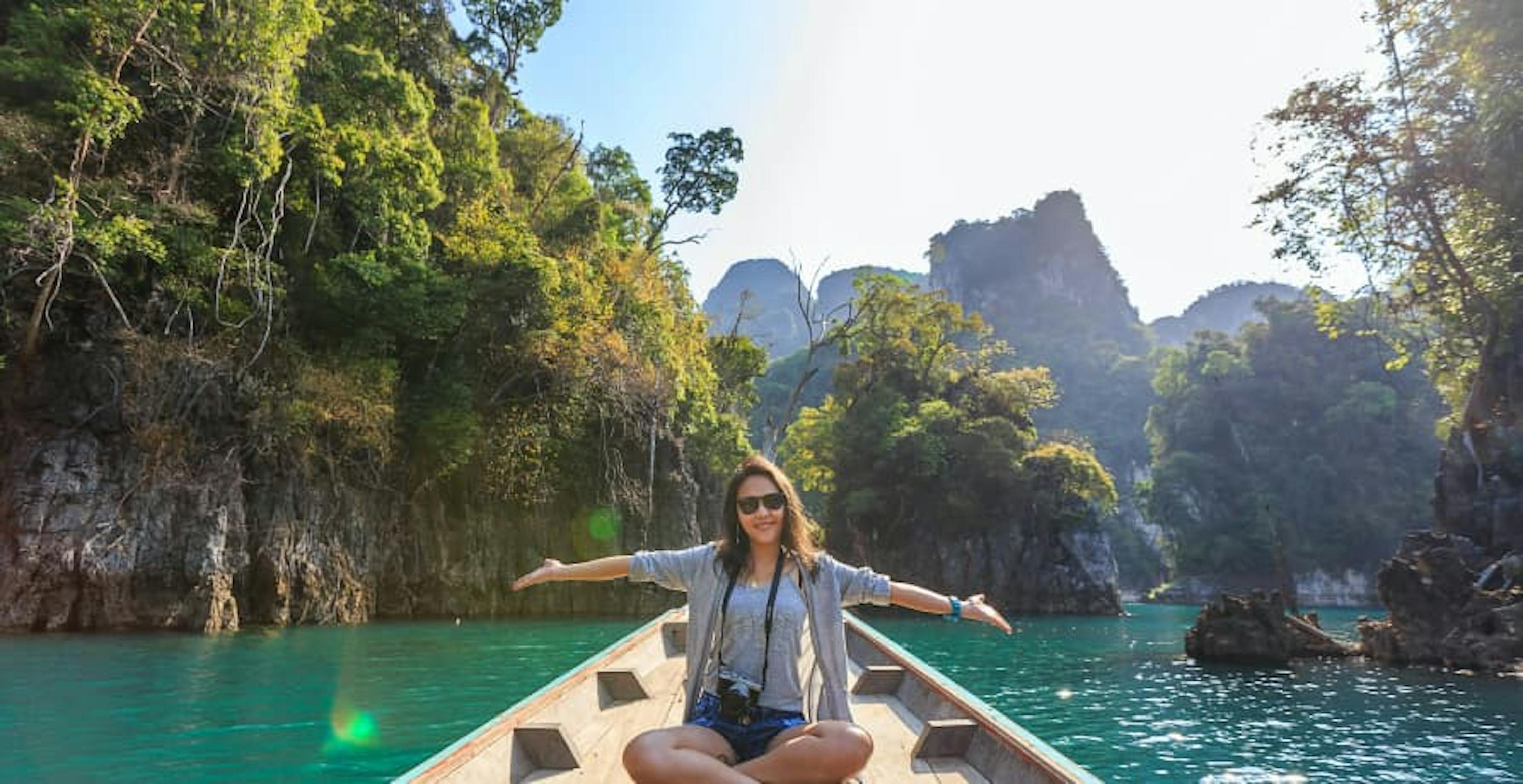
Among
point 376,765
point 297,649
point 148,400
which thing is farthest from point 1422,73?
point 148,400

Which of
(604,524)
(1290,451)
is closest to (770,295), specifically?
(1290,451)

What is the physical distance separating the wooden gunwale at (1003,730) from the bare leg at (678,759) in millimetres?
1072

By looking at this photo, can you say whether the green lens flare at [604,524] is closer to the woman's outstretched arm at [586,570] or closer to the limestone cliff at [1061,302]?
the woman's outstretched arm at [586,570]

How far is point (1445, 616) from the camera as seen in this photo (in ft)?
45.8

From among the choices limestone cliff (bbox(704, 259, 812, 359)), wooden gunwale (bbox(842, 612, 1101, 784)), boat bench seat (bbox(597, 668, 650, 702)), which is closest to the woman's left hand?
wooden gunwale (bbox(842, 612, 1101, 784))

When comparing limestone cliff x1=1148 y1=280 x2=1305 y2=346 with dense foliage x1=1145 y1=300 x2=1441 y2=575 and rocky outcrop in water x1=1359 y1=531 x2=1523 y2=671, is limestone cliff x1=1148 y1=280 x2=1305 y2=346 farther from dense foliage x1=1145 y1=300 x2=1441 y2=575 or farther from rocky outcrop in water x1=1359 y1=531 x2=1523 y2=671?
rocky outcrop in water x1=1359 y1=531 x2=1523 y2=671

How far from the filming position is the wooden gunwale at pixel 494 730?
8.36 ft

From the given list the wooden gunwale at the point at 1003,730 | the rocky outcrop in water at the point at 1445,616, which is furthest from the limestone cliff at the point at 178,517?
the rocky outcrop in water at the point at 1445,616

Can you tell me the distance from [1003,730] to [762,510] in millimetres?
1421

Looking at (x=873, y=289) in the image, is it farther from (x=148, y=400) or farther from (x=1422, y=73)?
(x=148, y=400)

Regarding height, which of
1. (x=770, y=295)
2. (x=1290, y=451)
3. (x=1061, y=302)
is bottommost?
(x=1290, y=451)

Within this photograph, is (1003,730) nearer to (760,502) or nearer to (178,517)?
(760,502)

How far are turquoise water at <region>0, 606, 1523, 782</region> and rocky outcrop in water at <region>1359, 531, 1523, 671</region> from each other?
3.23ft

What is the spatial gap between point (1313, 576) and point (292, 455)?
55.5m
